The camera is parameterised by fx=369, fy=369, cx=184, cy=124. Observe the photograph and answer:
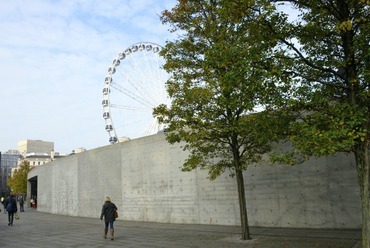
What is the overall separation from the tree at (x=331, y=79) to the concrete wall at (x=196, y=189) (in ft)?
19.2

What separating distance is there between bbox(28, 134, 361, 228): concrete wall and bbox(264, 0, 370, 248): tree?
585 centimetres

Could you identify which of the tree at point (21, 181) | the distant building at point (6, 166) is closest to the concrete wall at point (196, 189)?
the tree at point (21, 181)

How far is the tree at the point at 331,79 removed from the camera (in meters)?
6.97

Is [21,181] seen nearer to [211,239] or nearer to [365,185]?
[211,239]

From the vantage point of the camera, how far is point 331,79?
8.71 metres

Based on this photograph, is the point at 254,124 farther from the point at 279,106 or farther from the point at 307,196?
the point at 307,196

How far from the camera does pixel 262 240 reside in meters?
11.7

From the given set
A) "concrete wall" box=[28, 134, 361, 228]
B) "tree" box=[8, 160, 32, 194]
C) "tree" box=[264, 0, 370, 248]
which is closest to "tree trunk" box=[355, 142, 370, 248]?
"tree" box=[264, 0, 370, 248]

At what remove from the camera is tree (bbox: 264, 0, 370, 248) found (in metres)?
6.97

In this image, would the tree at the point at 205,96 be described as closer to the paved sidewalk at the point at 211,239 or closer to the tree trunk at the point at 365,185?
the paved sidewalk at the point at 211,239

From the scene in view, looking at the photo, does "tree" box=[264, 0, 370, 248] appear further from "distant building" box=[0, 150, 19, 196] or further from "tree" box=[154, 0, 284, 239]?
"distant building" box=[0, 150, 19, 196]

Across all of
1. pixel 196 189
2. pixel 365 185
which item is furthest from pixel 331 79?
pixel 196 189

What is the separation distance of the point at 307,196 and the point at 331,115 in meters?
7.49

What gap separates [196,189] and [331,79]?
1110cm
